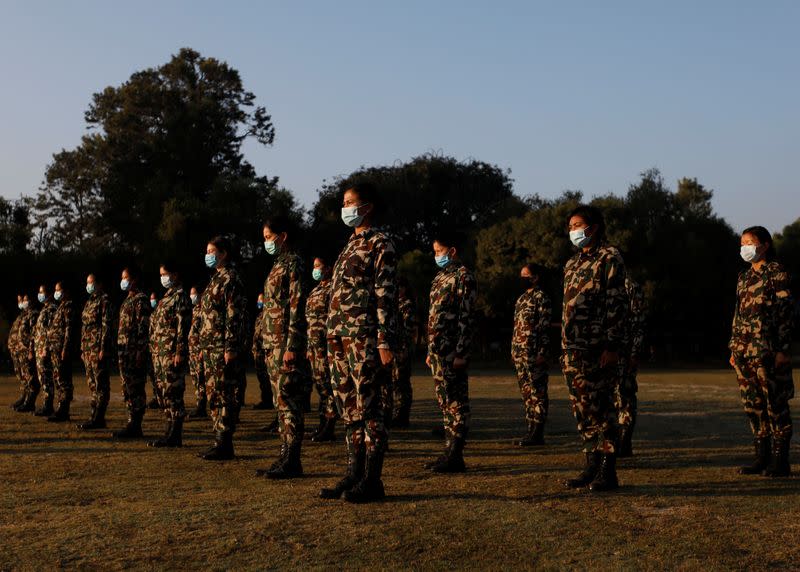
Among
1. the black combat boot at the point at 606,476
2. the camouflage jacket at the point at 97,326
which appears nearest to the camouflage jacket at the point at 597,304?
the black combat boot at the point at 606,476

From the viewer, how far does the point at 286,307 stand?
746 centimetres

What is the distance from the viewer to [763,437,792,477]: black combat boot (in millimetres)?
7434

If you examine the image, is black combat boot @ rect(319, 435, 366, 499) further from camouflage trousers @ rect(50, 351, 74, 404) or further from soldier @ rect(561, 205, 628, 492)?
camouflage trousers @ rect(50, 351, 74, 404)

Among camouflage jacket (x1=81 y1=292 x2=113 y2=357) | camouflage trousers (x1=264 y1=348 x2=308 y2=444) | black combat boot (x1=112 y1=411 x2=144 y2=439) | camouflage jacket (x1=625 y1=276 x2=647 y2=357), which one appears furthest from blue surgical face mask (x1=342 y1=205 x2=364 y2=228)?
camouflage jacket (x1=81 y1=292 x2=113 y2=357)

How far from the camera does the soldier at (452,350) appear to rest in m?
7.80

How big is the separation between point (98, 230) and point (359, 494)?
4206 centimetres

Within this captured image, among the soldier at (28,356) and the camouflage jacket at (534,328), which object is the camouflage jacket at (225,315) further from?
the soldier at (28,356)

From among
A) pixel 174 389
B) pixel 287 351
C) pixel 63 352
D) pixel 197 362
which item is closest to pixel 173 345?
pixel 174 389

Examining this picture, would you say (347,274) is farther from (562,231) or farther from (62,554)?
(562,231)

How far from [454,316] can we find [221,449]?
276cm

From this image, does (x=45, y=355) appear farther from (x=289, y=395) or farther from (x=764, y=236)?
(x=764, y=236)

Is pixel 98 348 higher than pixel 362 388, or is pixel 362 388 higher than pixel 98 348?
pixel 98 348

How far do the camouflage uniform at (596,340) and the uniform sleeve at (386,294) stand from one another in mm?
1538

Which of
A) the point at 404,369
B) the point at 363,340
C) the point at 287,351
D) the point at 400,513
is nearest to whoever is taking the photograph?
the point at 400,513
